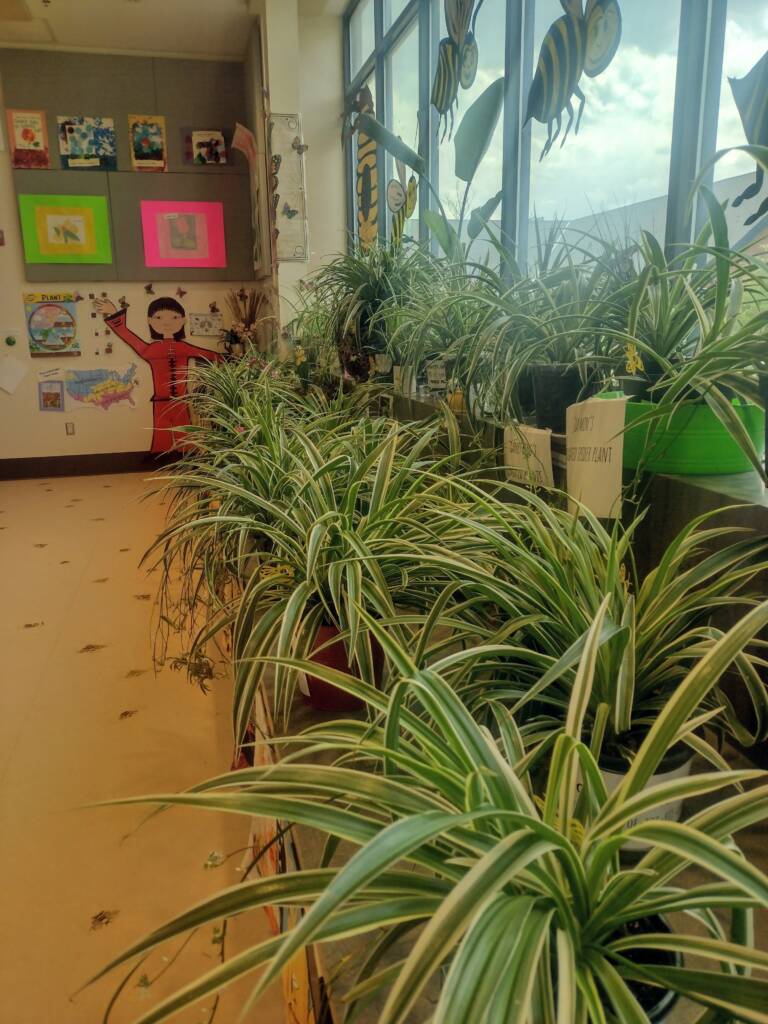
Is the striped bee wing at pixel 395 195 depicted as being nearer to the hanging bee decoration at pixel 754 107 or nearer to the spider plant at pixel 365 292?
the spider plant at pixel 365 292

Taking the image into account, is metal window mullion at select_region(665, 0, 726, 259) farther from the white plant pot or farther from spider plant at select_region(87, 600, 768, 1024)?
spider plant at select_region(87, 600, 768, 1024)

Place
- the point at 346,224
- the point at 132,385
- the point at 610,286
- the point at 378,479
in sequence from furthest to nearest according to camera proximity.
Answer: the point at 132,385
the point at 346,224
the point at 610,286
the point at 378,479

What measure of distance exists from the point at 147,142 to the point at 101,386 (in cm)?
202

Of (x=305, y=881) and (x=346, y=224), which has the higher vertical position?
(x=346, y=224)

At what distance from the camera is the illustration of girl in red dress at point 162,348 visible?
634 centimetres

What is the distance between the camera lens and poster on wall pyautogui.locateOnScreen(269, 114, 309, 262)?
4.67 metres

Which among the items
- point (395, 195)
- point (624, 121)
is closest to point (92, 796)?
point (624, 121)

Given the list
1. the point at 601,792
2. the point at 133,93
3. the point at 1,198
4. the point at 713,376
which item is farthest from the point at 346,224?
the point at 601,792

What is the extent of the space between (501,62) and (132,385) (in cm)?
459

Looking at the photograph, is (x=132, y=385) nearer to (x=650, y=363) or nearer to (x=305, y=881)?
(x=650, y=363)

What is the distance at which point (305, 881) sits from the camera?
53cm

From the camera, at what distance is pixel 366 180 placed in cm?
488

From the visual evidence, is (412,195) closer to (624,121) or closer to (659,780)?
(624,121)

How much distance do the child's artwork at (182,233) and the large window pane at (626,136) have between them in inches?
173
